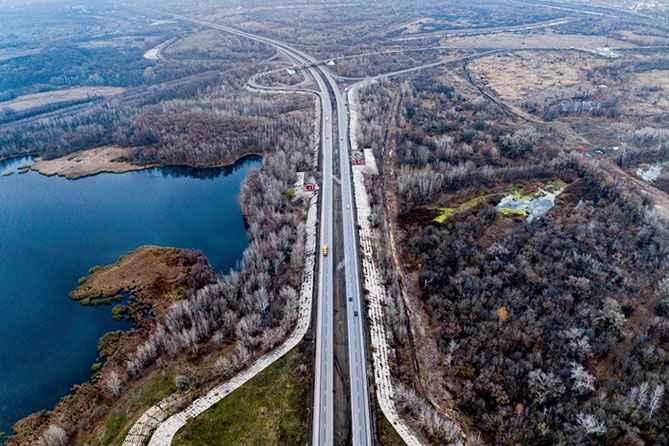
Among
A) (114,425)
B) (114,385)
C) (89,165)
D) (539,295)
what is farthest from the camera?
(89,165)

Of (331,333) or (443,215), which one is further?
(443,215)

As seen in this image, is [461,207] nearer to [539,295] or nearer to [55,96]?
[539,295]

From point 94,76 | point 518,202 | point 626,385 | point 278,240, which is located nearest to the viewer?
point 626,385

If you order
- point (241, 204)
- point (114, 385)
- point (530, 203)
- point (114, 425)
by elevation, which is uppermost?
point (530, 203)

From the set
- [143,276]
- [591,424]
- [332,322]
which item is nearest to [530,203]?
[591,424]

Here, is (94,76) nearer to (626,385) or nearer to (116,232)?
(116,232)

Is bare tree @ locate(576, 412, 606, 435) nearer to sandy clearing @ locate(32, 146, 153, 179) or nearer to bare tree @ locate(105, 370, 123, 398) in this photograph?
bare tree @ locate(105, 370, 123, 398)

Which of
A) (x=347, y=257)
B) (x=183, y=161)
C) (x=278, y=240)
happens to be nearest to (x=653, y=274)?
(x=347, y=257)

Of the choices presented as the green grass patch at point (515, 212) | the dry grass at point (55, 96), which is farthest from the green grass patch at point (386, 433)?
the dry grass at point (55, 96)
